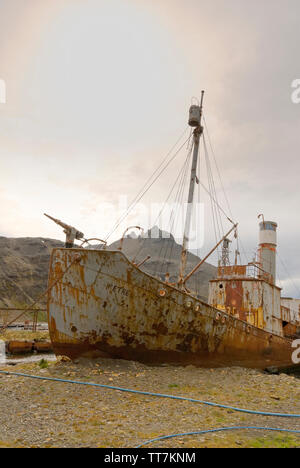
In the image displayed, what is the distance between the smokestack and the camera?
2064cm

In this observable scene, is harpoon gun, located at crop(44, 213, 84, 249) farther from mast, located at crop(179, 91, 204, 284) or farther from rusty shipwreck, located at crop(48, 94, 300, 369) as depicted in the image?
mast, located at crop(179, 91, 204, 284)

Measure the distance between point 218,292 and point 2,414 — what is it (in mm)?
13086

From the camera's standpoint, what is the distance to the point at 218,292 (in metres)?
17.6

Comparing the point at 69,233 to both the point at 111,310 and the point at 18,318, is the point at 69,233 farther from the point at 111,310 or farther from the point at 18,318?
the point at 18,318

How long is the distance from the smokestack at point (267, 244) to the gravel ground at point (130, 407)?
10.0 metres

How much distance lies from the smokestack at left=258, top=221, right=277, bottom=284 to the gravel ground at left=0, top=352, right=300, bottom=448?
10.0m

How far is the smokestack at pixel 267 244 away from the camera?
20.6 meters

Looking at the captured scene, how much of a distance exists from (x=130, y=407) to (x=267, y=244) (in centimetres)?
1658

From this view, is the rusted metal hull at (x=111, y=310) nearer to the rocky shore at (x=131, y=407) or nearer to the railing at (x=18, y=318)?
the rocky shore at (x=131, y=407)

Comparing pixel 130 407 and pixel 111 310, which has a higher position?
pixel 111 310

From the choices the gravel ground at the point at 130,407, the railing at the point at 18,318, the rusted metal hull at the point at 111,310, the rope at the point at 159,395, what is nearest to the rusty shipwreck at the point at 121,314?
the rusted metal hull at the point at 111,310

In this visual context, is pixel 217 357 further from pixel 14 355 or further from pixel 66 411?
pixel 14 355

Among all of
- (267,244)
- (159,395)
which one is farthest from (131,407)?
(267,244)

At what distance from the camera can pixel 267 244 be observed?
2119 cm
